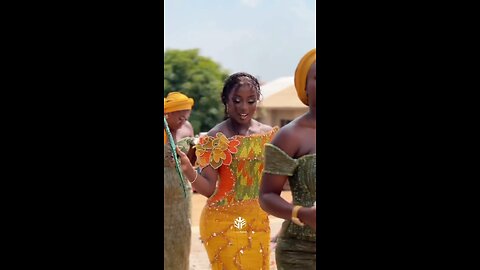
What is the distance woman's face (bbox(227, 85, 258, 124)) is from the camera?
4824 mm

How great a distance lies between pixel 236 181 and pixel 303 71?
5.81 ft

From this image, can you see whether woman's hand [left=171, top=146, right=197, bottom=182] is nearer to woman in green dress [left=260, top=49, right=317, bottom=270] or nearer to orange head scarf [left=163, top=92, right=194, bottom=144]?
orange head scarf [left=163, top=92, right=194, bottom=144]

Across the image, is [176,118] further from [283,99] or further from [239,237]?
[283,99]

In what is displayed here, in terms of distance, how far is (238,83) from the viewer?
15.9ft

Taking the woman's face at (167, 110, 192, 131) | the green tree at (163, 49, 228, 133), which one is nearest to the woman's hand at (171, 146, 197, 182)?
the woman's face at (167, 110, 192, 131)

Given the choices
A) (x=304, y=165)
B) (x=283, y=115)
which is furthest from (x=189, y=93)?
(x=304, y=165)

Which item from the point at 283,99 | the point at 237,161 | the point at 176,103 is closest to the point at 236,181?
the point at 237,161

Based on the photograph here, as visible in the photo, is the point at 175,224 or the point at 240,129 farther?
the point at 175,224

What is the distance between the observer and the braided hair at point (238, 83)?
484 cm

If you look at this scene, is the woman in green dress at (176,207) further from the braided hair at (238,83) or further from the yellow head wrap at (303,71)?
the yellow head wrap at (303,71)
